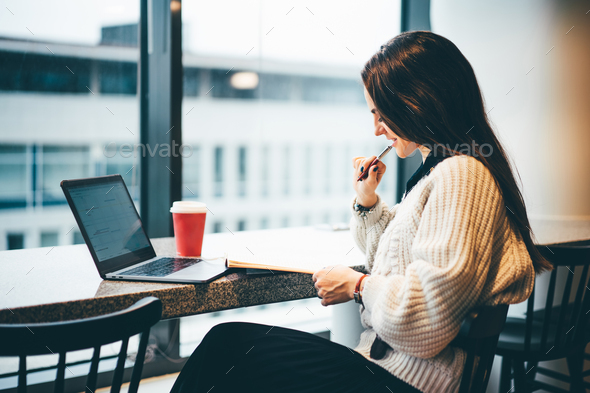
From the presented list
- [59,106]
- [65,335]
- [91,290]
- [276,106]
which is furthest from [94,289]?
[276,106]

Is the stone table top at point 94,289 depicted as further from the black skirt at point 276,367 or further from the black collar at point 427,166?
the black collar at point 427,166

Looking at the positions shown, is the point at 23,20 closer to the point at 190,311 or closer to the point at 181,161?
the point at 181,161

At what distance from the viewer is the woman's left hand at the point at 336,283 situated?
37.0 inches

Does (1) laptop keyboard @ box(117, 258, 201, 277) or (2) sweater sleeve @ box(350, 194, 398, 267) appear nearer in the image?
(1) laptop keyboard @ box(117, 258, 201, 277)

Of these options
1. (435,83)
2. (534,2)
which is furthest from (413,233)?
(534,2)

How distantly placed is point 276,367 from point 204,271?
27 centimetres

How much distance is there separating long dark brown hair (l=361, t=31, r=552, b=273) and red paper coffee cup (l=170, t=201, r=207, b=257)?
57 centimetres

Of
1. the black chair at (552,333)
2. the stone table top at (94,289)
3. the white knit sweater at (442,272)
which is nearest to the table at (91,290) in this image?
the stone table top at (94,289)

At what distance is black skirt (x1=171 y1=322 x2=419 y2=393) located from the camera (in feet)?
2.89

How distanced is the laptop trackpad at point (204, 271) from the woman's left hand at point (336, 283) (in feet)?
0.74

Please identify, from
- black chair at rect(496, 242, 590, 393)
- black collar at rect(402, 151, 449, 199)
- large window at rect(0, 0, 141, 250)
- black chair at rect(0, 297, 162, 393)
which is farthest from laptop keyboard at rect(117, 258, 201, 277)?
black chair at rect(496, 242, 590, 393)

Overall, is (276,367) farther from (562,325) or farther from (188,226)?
(562,325)

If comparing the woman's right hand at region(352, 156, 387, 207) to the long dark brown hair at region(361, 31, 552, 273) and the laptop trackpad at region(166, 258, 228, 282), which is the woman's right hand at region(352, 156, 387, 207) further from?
the laptop trackpad at region(166, 258, 228, 282)

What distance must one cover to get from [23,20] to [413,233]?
60.2 inches
